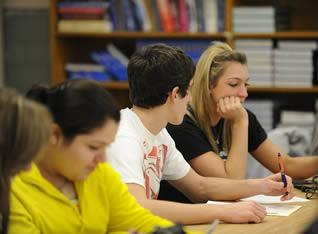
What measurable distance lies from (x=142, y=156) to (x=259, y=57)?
93.8 inches

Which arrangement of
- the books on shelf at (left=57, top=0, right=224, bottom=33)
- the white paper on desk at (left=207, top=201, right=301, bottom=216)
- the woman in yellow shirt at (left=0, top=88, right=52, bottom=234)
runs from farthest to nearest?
the books on shelf at (left=57, top=0, right=224, bottom=33) → the white paper on desk at (left=207, top=201, right=301, bottom=216) → the woman in yellow shirt at (left=0, top=88, right=52, bottom=234)

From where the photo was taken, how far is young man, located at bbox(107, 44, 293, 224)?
1591 mm

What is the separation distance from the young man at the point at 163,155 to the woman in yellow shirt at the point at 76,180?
158 millimetres

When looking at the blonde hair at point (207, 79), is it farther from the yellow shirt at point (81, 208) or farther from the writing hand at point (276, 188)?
the yellow shirt at point (81, 208)

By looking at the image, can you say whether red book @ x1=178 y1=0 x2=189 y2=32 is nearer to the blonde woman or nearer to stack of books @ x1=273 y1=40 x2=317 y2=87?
stack of books @ x1=273 y1=40 x2=317 y2=87

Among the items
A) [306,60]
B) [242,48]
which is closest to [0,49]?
[242,48]

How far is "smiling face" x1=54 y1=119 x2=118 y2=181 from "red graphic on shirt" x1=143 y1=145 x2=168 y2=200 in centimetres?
52

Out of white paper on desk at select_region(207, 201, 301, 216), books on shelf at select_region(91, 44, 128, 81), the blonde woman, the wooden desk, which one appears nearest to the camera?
the wooden desk

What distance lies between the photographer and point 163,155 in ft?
6.20

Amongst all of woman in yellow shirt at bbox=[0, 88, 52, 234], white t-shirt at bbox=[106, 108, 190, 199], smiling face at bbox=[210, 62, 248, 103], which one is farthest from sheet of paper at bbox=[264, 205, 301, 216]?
woman in yellow shirt at bbox=[0, 88, 52, 234]

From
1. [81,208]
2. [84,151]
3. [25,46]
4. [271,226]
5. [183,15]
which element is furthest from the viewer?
[25,46]

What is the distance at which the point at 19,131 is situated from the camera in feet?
3.36

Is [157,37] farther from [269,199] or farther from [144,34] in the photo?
[269,199]

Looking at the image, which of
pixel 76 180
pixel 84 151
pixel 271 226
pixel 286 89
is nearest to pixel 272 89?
pixel 286 89
